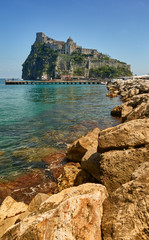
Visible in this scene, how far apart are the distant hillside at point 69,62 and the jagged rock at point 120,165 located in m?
142

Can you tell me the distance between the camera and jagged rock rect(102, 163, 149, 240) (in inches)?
86.4

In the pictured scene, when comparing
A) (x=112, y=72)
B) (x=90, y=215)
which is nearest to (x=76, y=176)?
(x=90, y=215)

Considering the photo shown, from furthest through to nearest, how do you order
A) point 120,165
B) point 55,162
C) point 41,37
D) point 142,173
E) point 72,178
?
point 41,37 < point 55,162 < point 72,178 < point 120,165 < point 142,173

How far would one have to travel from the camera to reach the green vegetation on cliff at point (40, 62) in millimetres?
162125

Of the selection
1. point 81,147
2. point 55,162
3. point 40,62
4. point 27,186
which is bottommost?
point 27,186

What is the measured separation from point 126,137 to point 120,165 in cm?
70

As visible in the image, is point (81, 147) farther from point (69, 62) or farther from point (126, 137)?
point (69, 62)

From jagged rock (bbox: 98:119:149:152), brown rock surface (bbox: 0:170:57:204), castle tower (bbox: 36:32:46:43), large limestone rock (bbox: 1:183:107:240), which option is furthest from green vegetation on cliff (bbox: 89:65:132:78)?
large limestone rock (bbox: 1:183:107:240)

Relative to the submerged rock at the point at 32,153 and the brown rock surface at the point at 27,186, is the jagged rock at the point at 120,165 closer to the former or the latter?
the brown rock surface at the point at 27,186

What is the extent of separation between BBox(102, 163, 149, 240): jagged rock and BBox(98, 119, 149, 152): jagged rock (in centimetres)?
137

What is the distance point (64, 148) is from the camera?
364 inches

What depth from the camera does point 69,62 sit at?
152 meters

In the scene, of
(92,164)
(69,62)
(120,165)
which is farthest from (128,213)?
(69,62)

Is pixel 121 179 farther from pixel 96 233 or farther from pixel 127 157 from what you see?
pixel 96 233
